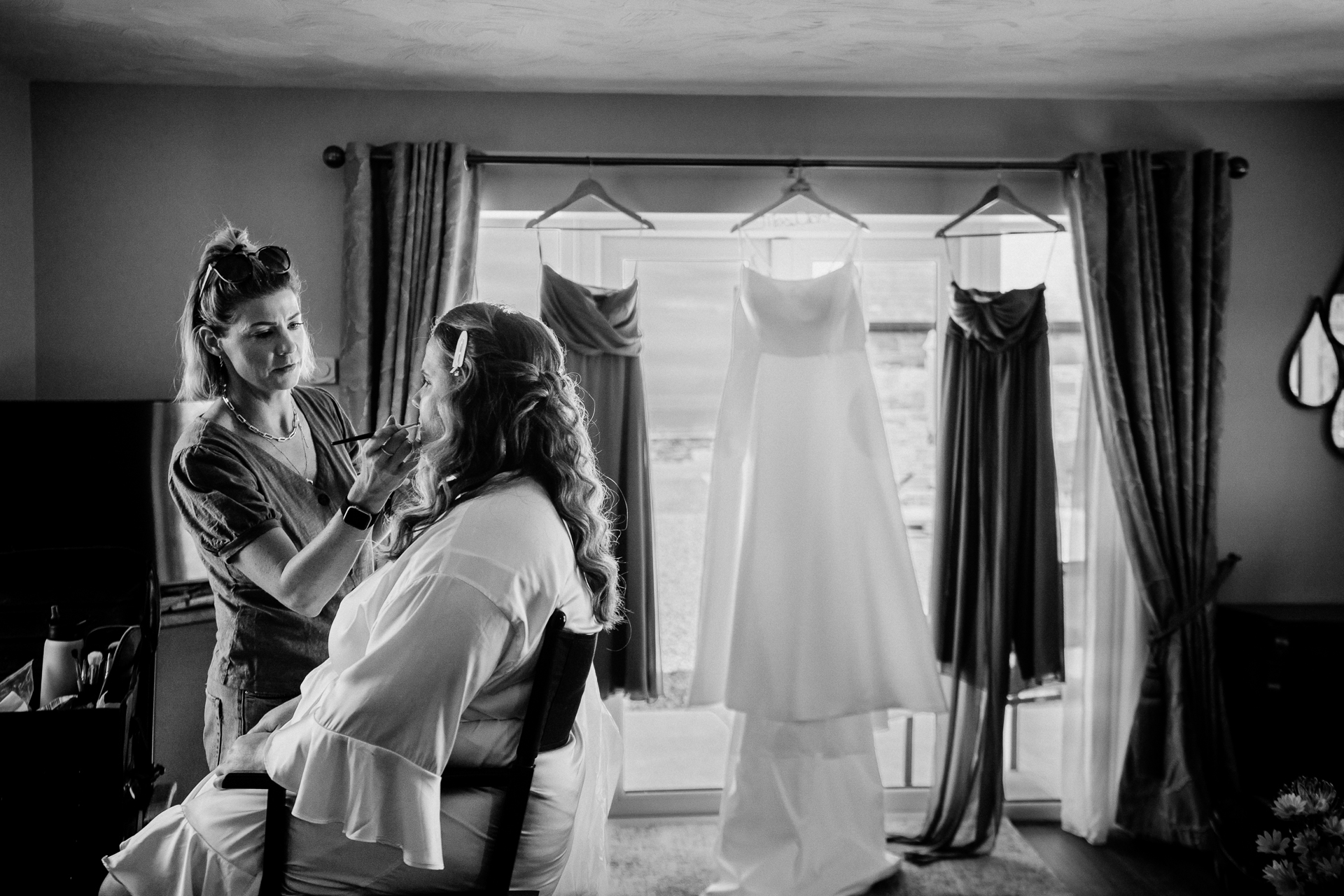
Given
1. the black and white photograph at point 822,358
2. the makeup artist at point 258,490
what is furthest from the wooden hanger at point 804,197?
the makeup artist at point 258,490

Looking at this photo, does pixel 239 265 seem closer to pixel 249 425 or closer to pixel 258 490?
pixel 249 425

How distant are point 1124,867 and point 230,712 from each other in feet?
8.22

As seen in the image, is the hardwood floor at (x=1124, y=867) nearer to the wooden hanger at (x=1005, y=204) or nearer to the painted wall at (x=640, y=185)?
the painted wall at (x=640, y=185)

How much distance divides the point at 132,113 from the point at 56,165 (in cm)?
27

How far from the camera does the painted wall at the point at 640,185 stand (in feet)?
9.10

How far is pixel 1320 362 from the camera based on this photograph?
9.87ft

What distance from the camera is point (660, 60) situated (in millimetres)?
2602

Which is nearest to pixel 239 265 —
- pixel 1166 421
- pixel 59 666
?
pixel 59 666

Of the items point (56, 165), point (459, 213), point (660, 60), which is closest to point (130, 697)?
point (459, 213)

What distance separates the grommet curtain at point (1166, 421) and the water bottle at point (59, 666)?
268 centimetres

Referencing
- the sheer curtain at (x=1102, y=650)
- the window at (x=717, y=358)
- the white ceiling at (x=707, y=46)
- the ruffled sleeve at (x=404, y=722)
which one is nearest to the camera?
the ruffled sleeve at (x=404, y=722)

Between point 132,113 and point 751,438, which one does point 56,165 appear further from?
point 751,438

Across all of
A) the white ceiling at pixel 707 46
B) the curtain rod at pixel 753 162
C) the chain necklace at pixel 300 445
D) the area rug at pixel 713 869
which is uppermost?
the white ceiling at pixel 707 46

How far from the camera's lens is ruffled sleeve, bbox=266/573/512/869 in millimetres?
1255
